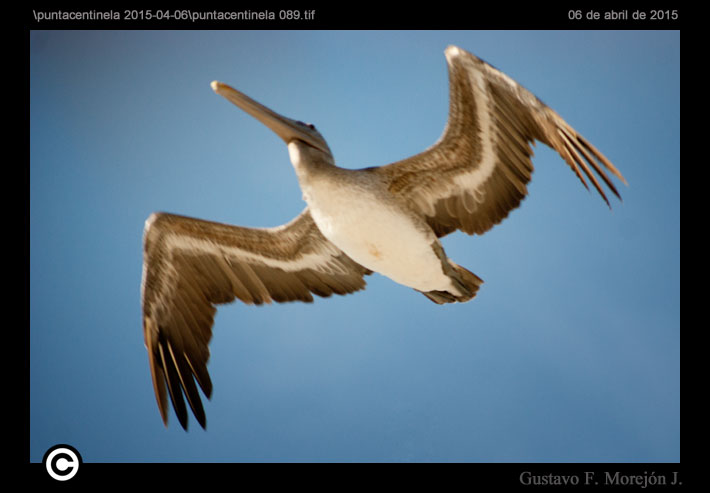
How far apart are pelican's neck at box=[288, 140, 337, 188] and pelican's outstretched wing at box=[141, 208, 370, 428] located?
99 centimetres

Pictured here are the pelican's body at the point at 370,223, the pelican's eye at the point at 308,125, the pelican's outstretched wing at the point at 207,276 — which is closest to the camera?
the pelican's body at the point at 370,223

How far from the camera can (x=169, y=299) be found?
8492mm

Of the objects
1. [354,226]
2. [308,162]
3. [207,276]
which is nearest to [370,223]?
[354,226]

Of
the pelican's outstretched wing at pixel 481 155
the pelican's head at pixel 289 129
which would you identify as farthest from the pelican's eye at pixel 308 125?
the pelican's outstretched wing at pixel 481 155

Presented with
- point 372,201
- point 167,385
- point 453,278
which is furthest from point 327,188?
point 167,385

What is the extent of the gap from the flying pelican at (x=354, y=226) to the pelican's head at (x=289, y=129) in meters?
0.01

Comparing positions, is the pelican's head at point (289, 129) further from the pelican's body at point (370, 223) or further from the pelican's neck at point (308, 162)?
the pelican's body at point (370, 223)

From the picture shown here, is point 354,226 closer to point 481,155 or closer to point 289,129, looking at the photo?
point 289,129

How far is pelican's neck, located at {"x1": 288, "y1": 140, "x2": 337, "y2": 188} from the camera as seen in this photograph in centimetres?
711

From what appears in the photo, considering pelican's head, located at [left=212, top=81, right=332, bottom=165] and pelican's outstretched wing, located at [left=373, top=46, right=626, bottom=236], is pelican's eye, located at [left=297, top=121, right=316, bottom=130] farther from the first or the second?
pelican's outstretched wing, located at [left=373, top=46, right=626, bottom=236]

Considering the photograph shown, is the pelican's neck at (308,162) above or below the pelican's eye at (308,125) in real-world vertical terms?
below

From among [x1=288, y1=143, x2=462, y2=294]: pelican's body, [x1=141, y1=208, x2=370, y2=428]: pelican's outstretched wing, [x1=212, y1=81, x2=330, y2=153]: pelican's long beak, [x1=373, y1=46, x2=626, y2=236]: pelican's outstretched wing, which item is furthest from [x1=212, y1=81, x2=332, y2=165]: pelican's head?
[x1=141, y1=208, x2=370, y2=428]: pelican's outstretched wing

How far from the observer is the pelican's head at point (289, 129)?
24.5 ft

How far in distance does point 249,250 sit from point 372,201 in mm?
2034
